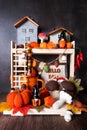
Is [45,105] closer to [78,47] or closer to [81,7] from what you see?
[78,47]

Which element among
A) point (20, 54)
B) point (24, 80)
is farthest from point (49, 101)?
point (20, 54)

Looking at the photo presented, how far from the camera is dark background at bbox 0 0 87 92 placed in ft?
4.91

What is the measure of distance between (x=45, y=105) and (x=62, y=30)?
0.59m

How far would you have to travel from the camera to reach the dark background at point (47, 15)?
150 cm

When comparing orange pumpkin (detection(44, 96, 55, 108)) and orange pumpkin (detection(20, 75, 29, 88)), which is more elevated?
orange pumpkin (detection(20, 75, 29, 88))

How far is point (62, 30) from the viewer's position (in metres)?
1.45

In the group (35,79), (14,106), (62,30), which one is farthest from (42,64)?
(14,106)

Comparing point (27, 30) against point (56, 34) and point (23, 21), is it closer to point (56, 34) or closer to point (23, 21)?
point (23, 21)

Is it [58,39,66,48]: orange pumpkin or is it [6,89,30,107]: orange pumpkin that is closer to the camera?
[6,89,30,107]: orange pumpkin

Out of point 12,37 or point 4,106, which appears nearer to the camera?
point 4,106

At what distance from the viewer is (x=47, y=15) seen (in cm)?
151

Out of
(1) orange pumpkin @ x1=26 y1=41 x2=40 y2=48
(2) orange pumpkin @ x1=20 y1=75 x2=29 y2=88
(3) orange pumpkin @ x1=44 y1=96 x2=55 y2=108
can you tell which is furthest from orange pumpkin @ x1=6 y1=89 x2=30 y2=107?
(1) orange pumpkin @ x1=26 y1=41 x2=40 y2=48

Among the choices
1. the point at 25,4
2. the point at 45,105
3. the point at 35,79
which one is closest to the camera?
the point at 45,105

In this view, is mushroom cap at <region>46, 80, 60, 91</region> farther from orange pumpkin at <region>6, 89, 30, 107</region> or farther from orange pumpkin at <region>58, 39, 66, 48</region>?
orange pumpkin at <region>58, 39, 66, 48</region>
